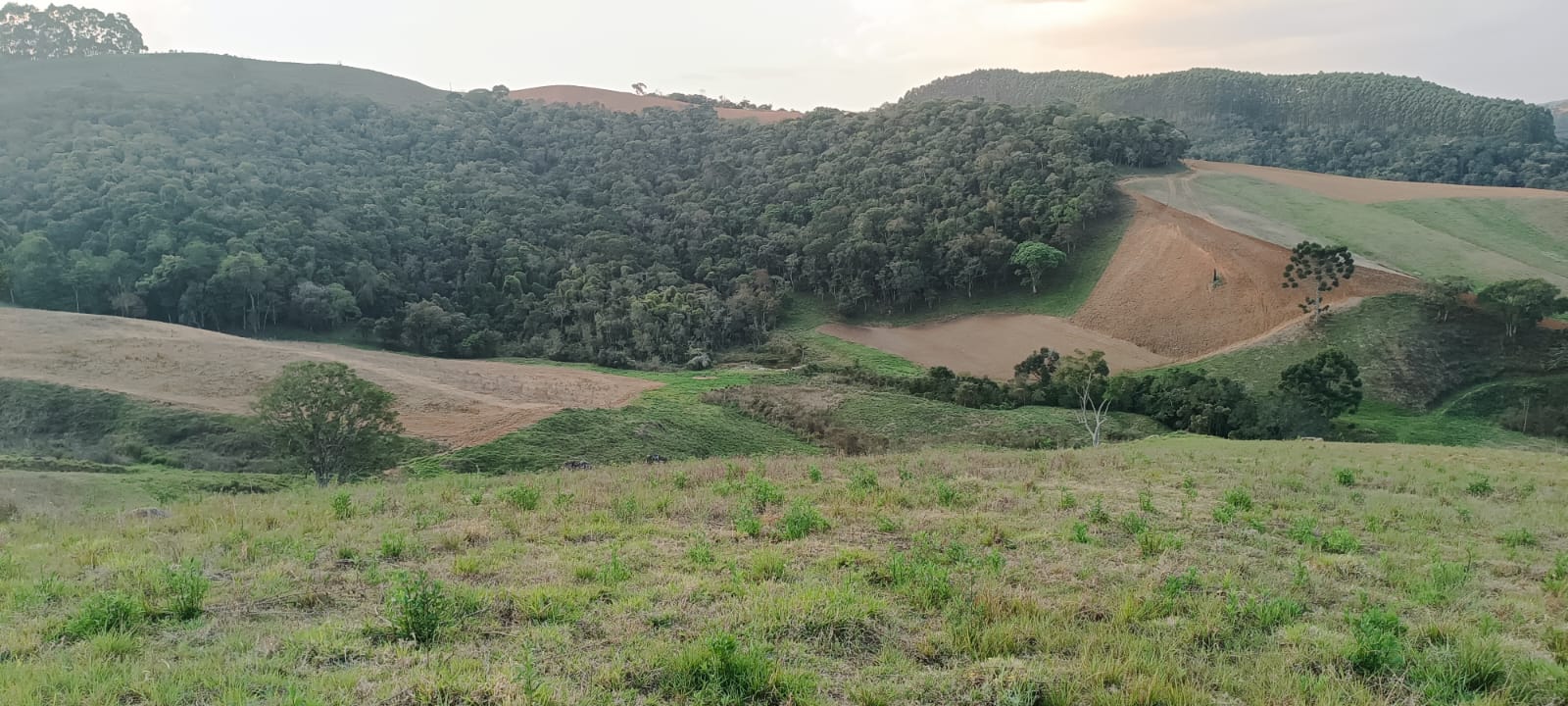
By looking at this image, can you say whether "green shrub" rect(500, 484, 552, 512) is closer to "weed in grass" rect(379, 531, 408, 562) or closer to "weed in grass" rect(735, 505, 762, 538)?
"weed in grass" rect(379, 531, 408, 562)

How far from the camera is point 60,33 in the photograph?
107 metres

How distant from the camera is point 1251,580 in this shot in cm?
809

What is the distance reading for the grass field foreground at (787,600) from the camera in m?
5.30

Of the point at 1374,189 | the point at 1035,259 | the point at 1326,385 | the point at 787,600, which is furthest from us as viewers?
the point at 1374,189

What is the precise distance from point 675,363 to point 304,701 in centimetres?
5518

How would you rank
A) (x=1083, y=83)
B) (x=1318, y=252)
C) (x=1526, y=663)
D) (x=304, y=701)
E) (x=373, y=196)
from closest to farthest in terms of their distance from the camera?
1. (x=304, y=701)
2. (x=1526, y=663)
3. (x=1318, y=252)
4. (x=373, y=196)
5. (x=1083, y=83)

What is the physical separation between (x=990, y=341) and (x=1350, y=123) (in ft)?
363

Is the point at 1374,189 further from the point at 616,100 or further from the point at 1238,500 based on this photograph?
the point at 616,100

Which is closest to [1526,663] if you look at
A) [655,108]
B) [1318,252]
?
[1318,252]

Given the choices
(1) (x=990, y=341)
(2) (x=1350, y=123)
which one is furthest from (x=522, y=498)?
(2) (x=1350, y=123)

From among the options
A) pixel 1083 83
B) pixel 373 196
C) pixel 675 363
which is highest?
pixel 1083 83

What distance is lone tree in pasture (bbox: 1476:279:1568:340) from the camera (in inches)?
1766

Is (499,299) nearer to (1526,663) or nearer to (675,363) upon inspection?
(675,363)

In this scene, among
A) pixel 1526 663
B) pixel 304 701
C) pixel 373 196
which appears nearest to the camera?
pixel 304 701
